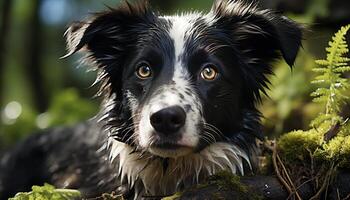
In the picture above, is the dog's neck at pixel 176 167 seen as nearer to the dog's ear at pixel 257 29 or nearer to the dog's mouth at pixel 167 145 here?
the dog's mouth at pixel 167 145

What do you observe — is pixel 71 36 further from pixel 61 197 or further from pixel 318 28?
pixel 318 28

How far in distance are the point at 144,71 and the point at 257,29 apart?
2.82ft

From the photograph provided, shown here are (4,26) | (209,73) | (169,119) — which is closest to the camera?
(169,119)

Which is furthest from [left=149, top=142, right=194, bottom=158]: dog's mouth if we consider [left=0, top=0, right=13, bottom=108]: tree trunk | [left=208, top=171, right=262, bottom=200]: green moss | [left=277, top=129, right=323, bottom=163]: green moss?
[left=0, top=0, right=13, bottom=108]: tree trunk

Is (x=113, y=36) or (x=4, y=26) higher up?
(x=4, y=26)

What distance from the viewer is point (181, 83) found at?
16.3 ft

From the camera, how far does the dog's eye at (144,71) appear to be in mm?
5195

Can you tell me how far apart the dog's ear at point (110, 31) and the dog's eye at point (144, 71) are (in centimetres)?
34

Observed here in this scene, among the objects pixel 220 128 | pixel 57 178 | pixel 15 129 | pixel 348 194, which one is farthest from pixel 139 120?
pixel 15 129

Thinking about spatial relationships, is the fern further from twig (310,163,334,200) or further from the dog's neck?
the dog's neck

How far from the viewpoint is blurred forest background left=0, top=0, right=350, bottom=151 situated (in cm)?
855

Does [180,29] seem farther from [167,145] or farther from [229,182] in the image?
[229,182]

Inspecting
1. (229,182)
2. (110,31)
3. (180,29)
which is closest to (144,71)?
(180,29)

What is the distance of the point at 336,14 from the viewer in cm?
880
